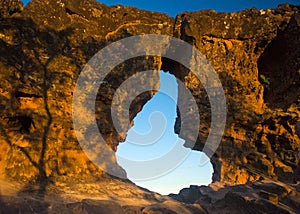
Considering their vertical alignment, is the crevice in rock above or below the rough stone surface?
below

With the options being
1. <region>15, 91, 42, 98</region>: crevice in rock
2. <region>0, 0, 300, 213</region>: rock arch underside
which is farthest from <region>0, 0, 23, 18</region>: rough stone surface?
<region>15, 91, 42, 98</region>: crevice in rock

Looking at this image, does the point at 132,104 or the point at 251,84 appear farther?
the point at 251,84

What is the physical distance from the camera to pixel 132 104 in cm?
1031

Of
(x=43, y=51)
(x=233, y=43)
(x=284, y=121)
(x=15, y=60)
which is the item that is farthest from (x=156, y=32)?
(x=284, y=121)

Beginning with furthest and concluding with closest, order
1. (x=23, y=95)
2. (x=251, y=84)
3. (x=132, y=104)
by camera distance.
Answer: (x=251, y=84)
(x=132, y=104)
(x=23, y=95)

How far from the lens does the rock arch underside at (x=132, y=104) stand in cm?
631

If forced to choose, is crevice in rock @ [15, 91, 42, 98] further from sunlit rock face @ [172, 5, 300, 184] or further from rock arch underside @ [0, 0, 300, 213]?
sunlit rock face @ [172, 5, 300, 184]

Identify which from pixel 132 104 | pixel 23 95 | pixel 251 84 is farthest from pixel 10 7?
pixel 251 84

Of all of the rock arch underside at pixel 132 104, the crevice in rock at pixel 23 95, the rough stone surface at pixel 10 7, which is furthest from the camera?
the rough stone surface at pixel 10 7

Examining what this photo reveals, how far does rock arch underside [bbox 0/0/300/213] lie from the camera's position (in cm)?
631

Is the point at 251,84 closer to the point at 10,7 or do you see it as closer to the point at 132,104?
the point at 132,104

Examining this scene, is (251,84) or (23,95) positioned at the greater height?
(251,84)

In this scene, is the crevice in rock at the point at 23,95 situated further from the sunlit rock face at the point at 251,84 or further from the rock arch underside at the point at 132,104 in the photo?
the sunlit rock face at the point at 251,84

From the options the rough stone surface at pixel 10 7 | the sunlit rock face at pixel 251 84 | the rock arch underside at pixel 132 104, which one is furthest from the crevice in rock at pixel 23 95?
the sunlit rock face at pixel 251 84
